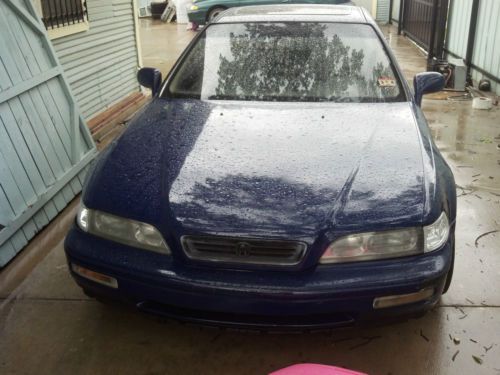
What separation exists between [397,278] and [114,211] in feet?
4.32

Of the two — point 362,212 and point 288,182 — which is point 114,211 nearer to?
point 288,182

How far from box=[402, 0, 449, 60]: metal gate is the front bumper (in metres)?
7.58

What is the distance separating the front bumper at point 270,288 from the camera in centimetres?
220

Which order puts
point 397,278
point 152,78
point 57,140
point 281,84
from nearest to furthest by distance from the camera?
point 397,278 → point 281,84 → point 152,78 → point 57,140

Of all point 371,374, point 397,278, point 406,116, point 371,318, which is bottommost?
point 371,374

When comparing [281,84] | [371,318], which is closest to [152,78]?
[281,84]

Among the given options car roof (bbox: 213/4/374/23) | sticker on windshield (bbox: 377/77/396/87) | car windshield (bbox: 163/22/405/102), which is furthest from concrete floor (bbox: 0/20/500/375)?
car roof (bbox: 213/4/374/23)

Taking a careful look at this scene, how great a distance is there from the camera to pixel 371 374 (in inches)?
97.5

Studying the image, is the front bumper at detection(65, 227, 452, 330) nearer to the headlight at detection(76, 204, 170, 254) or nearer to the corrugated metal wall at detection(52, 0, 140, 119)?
the headlight at detection(76, 204, 170, 254)

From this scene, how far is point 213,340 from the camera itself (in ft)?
8.83

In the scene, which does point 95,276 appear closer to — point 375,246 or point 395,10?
point 375,246

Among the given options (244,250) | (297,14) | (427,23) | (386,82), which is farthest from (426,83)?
(427,23)

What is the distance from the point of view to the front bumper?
2.20m

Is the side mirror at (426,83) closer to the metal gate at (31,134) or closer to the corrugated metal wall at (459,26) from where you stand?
the metal gate at (31,134)
